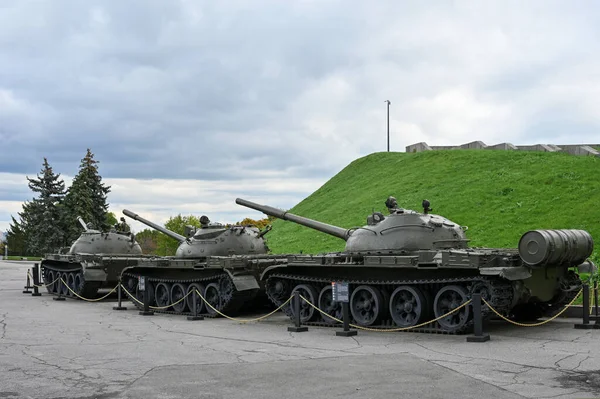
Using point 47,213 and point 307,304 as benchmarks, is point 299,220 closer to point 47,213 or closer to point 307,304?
point 307,304

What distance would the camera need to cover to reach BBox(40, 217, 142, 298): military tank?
25078 mm

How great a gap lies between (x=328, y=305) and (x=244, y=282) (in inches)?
106

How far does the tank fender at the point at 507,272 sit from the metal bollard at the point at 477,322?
1.87 feet

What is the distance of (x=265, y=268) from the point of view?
19.1 metres

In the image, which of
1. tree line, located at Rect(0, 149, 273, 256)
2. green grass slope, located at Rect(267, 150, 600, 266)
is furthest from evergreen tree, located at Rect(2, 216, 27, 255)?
green grass slope, located at Rect(267, 150, 600, 266)

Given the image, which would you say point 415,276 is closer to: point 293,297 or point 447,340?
point 447,340

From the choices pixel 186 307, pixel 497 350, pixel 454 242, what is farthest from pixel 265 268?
pixel 497 350

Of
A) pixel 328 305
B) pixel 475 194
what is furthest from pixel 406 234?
pixel 475 194

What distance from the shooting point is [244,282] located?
18281mm

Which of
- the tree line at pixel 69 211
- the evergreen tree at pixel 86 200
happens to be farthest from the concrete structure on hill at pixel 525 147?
the evergreen tree at pixel 86 200

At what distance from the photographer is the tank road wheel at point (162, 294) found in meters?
20.9

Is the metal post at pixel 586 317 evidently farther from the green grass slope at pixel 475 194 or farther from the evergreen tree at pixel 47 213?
the evergreen tree at pixel 47 213

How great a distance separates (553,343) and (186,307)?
35.2 feet

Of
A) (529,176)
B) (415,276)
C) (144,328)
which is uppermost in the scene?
(529,176)
